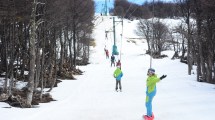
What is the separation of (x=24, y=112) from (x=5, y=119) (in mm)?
1682

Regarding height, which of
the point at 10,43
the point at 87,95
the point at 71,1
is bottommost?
the point at 87,95

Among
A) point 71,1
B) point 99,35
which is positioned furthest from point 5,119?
point 99,35

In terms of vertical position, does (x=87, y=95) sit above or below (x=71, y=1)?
below

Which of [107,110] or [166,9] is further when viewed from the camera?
[166,9]

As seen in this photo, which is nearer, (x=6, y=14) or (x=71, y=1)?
(x=6, y=14)

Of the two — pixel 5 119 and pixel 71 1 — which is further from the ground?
pixel 71 1

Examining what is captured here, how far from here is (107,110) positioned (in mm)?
16500

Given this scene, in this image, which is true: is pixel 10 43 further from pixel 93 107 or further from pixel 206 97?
pixel 206 97

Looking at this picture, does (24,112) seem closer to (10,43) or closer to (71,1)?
(10,43)

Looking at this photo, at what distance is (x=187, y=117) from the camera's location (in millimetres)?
14289

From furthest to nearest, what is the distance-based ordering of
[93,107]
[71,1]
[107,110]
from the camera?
[71,1], [93,107], [107,110]

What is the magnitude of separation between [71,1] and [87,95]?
17.9 metres

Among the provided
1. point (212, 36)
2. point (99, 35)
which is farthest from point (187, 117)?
point (99, 35)

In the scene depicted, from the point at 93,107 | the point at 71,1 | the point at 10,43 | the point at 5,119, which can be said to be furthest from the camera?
the point at 71,1
